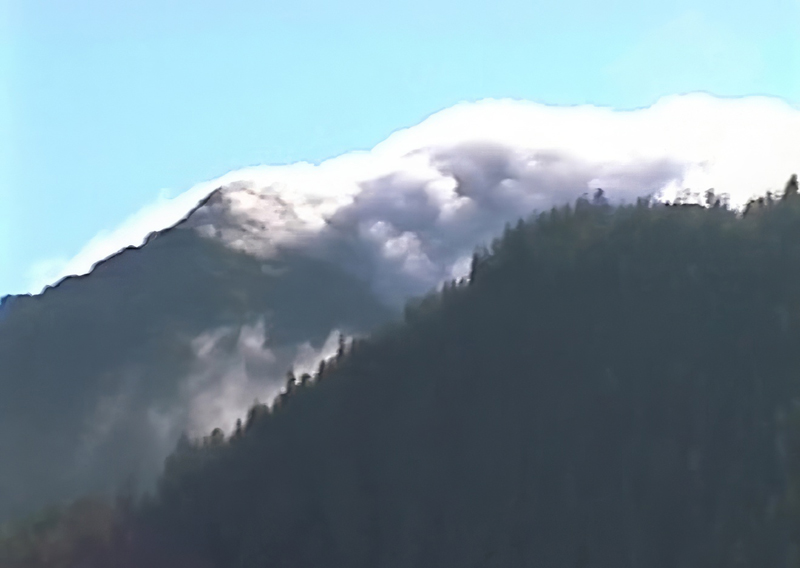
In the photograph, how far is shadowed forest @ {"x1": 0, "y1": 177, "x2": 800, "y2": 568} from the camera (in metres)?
78.1

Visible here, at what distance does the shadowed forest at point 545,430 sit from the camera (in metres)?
78.1

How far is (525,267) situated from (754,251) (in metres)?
23.7

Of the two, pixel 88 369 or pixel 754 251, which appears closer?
pixel 754 251

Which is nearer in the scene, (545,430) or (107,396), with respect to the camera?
(545,430)

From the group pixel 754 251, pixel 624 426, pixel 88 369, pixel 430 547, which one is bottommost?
pixel 430 547

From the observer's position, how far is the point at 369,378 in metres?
111

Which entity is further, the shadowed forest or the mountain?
the mountain

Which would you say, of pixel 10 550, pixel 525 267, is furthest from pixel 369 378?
pixel 10 550

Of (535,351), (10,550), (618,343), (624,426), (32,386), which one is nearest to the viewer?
(624,426)

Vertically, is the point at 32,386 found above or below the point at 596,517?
above

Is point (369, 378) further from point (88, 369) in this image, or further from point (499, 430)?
point (88, 369)

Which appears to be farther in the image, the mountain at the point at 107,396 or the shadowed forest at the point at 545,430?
the mountain at the point at 107,396

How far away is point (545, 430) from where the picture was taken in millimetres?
91375

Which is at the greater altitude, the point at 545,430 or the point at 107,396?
the point at 107,396
